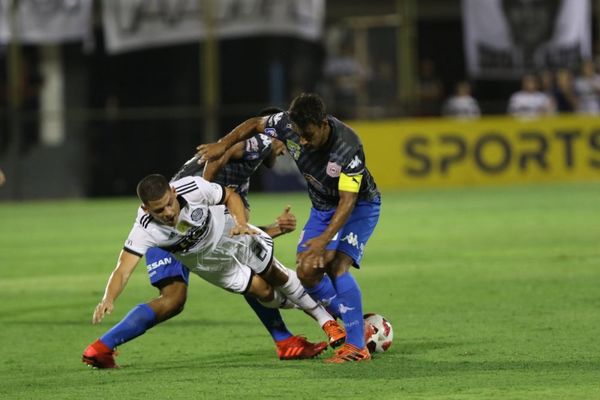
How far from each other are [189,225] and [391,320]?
2857 mm

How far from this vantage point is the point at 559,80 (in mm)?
28328

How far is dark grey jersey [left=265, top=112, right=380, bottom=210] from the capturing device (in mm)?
8781

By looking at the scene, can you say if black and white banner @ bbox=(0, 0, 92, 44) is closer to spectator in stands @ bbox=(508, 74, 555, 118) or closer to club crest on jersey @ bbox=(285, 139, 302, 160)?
spectator in stands @ bbox=(508, 74, 555, 118)

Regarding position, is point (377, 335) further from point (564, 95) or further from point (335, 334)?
point (564, 95)

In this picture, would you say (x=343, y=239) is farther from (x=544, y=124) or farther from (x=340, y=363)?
(x=544, y=124)

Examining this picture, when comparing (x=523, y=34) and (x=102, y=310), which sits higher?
(x=523, y=34)

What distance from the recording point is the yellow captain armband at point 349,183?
8.73 m

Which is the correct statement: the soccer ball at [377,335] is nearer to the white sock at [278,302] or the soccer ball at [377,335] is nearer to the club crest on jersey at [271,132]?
the white sock at [278,302]

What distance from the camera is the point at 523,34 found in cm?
2827

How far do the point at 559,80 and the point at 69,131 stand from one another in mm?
10277

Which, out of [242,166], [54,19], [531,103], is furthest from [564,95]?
[242,166]

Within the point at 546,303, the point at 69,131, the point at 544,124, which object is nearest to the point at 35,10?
the point at 69,131

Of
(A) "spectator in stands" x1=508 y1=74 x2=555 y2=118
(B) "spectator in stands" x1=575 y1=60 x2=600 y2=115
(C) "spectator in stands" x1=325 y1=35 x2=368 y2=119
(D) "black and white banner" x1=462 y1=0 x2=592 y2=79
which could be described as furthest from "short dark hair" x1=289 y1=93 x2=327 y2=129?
(C) "spectator in stands" x1=325 y1=35 x2=368 y2=119

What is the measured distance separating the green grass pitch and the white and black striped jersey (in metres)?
0.81
